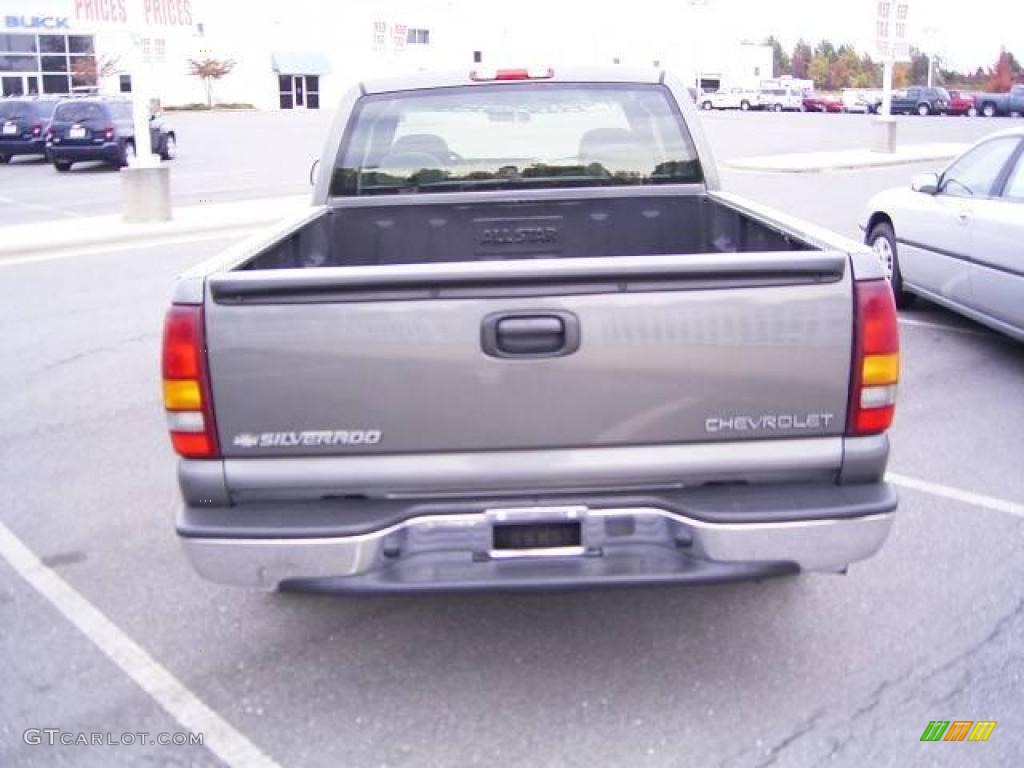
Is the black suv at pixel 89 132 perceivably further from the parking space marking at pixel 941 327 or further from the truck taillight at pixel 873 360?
the truck taillight at pixel 873 360

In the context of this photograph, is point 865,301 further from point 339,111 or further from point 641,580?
point 339,111

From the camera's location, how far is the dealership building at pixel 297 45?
5966cm

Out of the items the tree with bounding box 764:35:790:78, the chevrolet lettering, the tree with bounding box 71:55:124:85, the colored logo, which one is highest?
the tree with bounding box 764:35:790:78

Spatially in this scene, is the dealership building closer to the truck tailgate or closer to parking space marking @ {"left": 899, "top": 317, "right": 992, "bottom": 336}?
parking space marking @ {"left": 899, "top": 317, "right": 992, "bottom": 336}

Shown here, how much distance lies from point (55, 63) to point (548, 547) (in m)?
65.2

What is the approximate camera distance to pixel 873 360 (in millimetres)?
3205

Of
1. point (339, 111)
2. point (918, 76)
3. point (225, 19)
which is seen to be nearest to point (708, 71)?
point (918, 76)

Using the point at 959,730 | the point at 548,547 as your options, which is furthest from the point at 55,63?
Answer: the point at 959,730

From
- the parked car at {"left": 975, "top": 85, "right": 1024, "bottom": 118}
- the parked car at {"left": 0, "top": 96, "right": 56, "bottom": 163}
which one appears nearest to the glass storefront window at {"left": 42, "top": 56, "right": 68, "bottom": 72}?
the parked car at {"left": 0, "top": 96, "right": 56, "bottom": 163}

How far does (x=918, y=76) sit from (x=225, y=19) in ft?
238

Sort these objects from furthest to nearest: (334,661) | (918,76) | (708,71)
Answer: (918,76)
(708,71)
(334,661)

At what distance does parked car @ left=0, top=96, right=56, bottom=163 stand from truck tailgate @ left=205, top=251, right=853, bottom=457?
27541 mm

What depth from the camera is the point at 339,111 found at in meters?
5.32

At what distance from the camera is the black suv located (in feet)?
81.1
